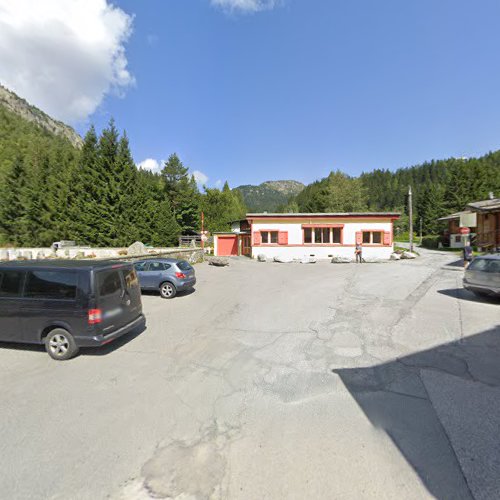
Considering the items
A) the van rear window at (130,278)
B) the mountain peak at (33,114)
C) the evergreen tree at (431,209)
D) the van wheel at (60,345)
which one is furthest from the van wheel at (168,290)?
the mountain peak at (33,114)

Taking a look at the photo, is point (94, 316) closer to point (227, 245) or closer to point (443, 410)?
point (443, 410)

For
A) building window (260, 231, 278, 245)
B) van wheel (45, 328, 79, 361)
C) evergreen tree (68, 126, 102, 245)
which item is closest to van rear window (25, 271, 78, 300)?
van wheel (45, 328, 79, 361)

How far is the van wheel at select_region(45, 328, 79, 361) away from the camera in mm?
4980

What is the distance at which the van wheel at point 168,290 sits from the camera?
10.5 meters

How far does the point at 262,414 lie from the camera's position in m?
3.40

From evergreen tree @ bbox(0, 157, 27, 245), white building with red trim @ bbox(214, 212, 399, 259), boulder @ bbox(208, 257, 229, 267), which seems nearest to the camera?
boulder @ bbox(208, 257, 229, 267)

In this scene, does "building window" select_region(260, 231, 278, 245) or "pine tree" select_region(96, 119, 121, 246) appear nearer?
"building window" select_region(260, 231, 278, 245)

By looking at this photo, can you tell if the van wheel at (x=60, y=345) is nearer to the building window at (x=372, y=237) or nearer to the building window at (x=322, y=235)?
the building window at (x=322, y=235)

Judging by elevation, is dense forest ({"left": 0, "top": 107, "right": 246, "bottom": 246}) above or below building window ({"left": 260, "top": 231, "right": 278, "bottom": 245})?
above

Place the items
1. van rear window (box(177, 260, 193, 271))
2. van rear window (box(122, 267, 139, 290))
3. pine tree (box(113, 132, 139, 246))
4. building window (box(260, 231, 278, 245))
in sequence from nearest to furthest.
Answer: van rear window (box(122, 267, 139, 290)), van rear window (box(177, 260, 193, 271)), building window (box(260, 231, 278, 245)), pine tree (box(113, 132, 139, 246))

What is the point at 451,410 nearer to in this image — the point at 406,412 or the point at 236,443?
the point at 406,412

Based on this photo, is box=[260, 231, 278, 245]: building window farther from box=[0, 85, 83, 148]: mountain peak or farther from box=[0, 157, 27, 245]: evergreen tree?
box=[0, 85, 83, 148]: mountain peak

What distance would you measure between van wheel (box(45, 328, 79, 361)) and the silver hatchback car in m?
11.6

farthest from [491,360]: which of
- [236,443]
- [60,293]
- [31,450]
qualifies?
[60,293]
